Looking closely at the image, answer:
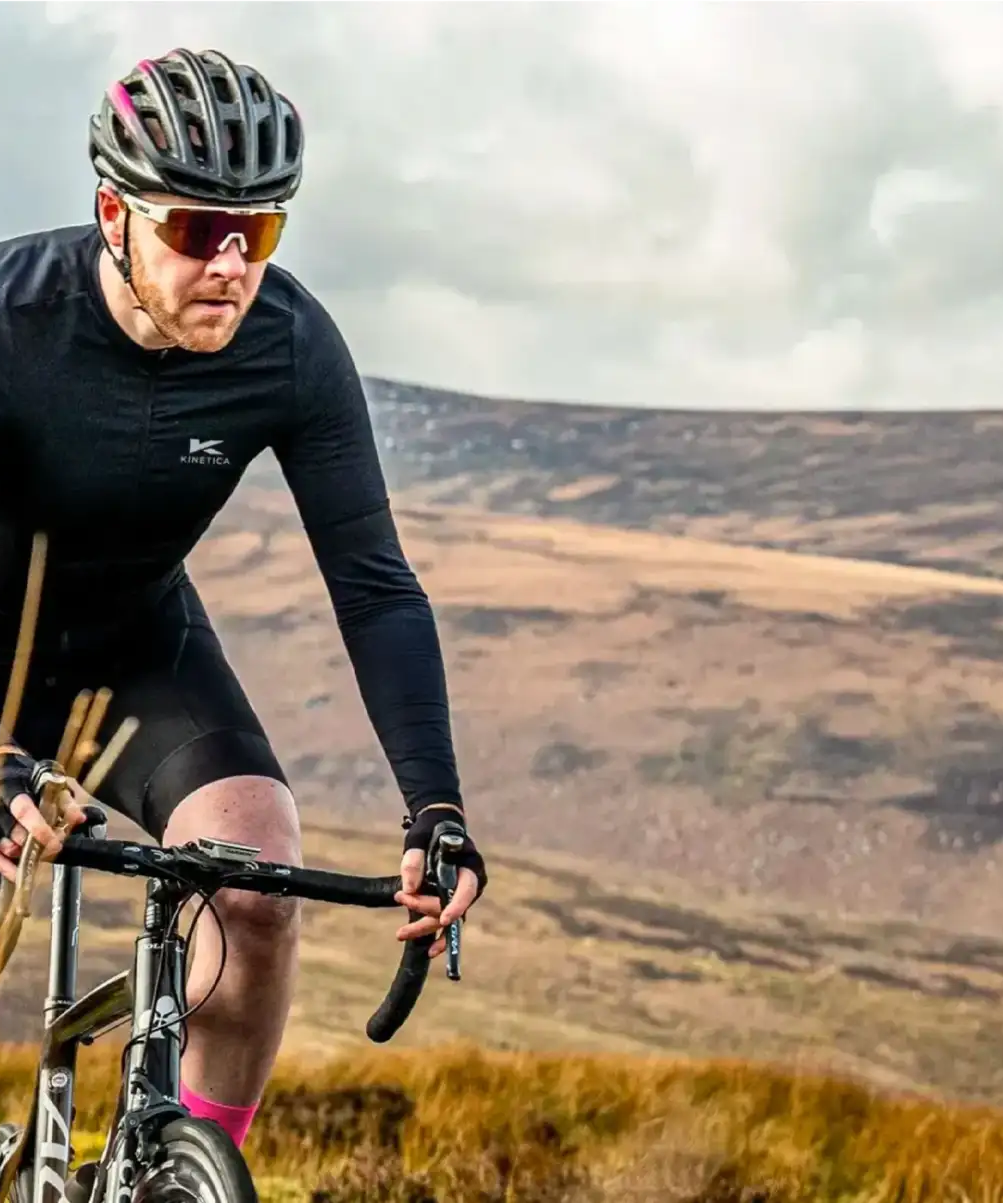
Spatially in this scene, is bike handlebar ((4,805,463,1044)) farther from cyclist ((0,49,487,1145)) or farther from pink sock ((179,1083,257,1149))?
pink sock ((179,1083,257,1149))

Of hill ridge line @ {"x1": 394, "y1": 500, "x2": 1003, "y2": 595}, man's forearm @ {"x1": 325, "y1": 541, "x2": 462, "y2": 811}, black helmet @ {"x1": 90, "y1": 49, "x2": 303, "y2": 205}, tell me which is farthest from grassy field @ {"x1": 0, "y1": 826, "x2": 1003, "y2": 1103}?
black helmet @ {"x1": 90, "y1": 49, "x2": 303, "y2": 205}

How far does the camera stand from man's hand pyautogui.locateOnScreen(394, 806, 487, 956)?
7.36 feet

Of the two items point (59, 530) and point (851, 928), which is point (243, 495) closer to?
point (851, 928)

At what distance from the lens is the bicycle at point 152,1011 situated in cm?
207

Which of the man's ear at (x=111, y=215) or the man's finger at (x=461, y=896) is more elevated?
the man's ear at (x=111, y=215)

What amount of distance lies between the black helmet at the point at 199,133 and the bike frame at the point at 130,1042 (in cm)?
78

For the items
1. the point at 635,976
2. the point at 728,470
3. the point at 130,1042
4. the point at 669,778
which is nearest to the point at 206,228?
the point at 130,1042

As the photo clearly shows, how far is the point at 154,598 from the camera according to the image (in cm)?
278

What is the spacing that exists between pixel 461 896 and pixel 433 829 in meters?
0.09

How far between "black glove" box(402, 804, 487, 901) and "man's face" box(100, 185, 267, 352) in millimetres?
576

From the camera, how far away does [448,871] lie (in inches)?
90.0

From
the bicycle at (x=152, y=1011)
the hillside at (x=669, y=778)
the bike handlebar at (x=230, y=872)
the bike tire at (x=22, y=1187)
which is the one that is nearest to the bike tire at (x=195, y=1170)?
the bicycle at (x=152, y=1011)

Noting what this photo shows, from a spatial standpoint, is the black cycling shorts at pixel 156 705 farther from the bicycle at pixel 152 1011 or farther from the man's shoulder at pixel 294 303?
the man's shoulder at pixel 294 303

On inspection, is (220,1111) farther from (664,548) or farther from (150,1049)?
(664,548)
